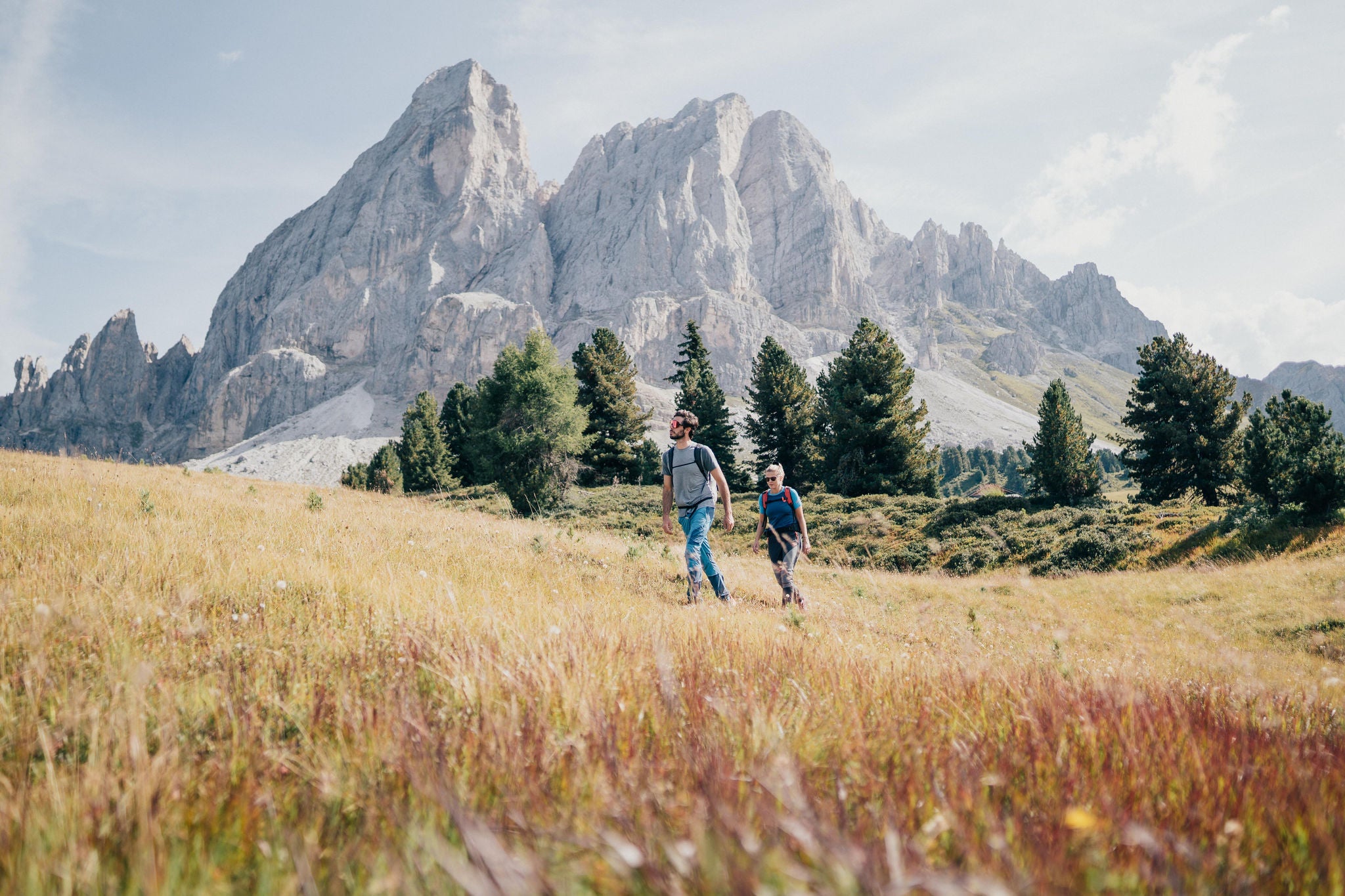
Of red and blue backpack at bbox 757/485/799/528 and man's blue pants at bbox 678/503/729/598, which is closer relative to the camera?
man's blue pants at bbox 678/503/729/598

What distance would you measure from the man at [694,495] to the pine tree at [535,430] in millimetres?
21003

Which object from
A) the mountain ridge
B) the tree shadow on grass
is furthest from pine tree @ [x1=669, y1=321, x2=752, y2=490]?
the mountain ridge

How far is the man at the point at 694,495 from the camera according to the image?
277 inches

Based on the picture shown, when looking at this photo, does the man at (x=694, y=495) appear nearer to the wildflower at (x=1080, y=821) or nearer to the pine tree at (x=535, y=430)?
the wildflower at (x=1080, y=821)

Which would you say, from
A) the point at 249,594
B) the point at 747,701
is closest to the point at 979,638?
the point at 747,701

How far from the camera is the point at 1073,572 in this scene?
19.3 m

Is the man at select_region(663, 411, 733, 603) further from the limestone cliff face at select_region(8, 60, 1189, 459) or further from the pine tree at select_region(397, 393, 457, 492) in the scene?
the limestone cliff face at select_region(8, 60, 1189, 459)

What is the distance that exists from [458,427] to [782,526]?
52269mm

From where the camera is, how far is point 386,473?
5003cm

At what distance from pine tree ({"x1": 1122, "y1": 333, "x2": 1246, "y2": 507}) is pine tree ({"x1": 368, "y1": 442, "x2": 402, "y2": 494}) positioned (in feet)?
169

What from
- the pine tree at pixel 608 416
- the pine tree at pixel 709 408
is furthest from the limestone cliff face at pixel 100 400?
the pine tree at pixel 709 408

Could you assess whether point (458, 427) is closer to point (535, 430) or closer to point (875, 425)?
point (535, 430)

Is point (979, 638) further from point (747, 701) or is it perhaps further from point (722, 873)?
point (722, 873)

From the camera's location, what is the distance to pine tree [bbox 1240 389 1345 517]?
17828mm
